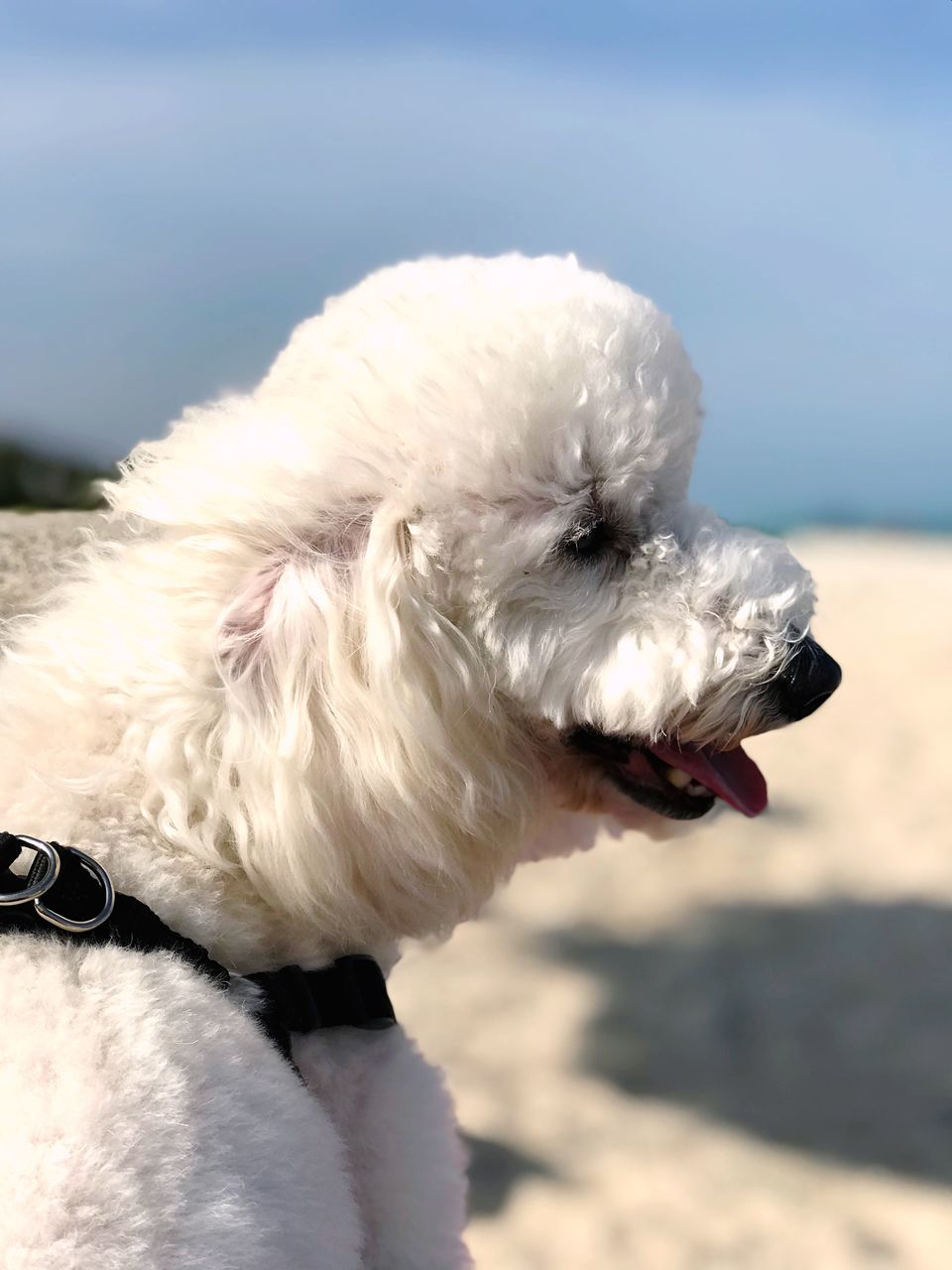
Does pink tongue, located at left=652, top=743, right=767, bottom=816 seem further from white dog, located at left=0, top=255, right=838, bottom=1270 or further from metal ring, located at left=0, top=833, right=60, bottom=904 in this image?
Result: metal ring, located at left=0, top=833, right=60, bottom=904

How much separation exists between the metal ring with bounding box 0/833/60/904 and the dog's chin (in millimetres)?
563

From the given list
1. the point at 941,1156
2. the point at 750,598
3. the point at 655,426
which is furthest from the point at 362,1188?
the point at 941,1156

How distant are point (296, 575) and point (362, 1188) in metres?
0.60

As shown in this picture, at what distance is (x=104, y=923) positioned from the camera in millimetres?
799

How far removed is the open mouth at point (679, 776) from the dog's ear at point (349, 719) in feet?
0.71

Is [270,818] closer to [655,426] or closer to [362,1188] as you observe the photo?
[362,1188]

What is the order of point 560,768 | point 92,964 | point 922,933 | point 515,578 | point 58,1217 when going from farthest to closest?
1. point 922,933
2. point 560,768
3. point 515,578
4. point 92,964
5. point 58,1217

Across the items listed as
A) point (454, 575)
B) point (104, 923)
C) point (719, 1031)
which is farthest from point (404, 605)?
point (719, 1031)

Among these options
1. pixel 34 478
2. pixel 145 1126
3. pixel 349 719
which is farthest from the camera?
pixel 34 478

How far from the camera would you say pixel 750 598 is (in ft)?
3.55

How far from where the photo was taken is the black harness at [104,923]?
78 cm

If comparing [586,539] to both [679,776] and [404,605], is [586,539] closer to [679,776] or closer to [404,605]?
[404,605]

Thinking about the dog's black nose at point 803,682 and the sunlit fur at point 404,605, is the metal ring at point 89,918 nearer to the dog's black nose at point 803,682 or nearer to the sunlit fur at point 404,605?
the sunlit fur at point 404,605

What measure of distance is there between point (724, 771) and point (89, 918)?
2.44 feet
